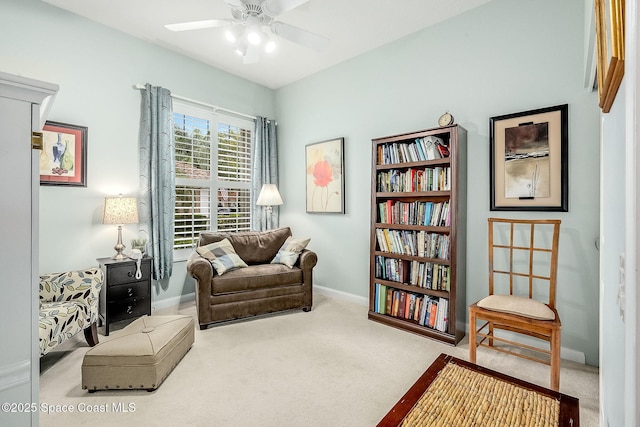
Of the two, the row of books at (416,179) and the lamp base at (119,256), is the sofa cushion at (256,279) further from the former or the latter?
the row of books at (416,179)

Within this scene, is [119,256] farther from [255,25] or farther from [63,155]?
[255,25]

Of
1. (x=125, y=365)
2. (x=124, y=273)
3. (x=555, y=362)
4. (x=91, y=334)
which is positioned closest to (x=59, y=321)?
(x=91, y=334)

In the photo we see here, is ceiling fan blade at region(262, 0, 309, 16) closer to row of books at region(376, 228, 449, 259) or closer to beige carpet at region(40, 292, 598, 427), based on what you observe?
row of books at region(376, 228, 449, 259)

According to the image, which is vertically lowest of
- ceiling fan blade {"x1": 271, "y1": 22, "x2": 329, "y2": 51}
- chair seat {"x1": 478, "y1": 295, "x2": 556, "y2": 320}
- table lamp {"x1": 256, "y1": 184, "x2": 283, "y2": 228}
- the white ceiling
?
chair seat {"x1": 478, "y1": 295, "x2": 556, "y2": 320}

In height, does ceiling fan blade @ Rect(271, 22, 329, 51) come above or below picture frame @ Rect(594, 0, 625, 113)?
above

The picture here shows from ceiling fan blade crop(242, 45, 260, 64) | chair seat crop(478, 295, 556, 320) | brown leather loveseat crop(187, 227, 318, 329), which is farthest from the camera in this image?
brown leather loveseat crop(187, 227, 318, 329)

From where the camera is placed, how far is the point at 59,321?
2135mm

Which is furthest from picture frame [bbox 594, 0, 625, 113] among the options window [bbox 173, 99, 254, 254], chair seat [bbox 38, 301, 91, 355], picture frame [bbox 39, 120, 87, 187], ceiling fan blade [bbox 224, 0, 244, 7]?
window [bbox 173, 99, 254, 254]

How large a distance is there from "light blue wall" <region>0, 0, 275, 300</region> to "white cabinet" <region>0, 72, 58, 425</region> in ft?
8.36

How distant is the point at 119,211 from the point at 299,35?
2.34 m

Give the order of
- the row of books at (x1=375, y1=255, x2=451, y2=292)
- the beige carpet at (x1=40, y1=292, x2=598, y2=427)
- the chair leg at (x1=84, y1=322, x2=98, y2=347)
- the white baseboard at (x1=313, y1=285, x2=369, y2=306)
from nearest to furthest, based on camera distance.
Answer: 1. the beige carpet at (x1=40, y1=292, x2=598, y2=427)
2. the chair leg at (x1=84, y1=322, x2=98, y2=347)
3. the row of books at (x1=375, y1=255, x2=451, y2=292)
4. the white baseboard at (x1=313, y1=285, x2=369, y2=306)

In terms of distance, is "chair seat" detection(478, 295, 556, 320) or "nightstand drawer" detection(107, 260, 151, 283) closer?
"chair seat" detection(478, 295, 556, 320)

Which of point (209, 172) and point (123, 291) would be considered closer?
point (123, 291)

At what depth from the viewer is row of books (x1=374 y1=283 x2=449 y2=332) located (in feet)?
8.91
